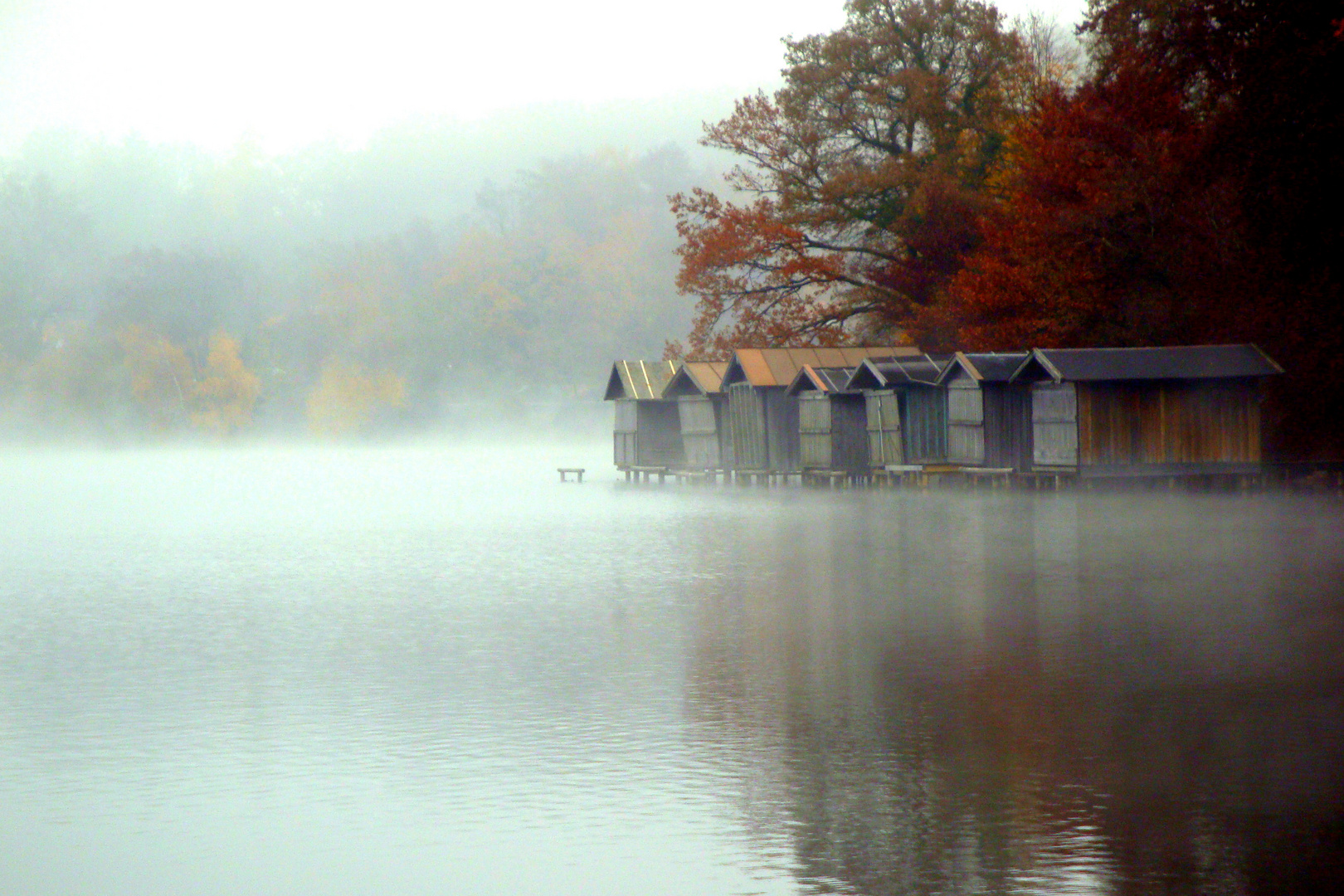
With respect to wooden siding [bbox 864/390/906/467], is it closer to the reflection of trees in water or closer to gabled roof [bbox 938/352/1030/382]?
gabled roof [bbox 938/352/1030/382]

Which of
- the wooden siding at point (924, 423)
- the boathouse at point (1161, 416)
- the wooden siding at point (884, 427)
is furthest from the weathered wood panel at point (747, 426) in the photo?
the boathouse at point (1161, 416)

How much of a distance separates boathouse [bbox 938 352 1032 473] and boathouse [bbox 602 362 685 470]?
12779 mm

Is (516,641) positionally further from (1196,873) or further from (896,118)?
(896,118)

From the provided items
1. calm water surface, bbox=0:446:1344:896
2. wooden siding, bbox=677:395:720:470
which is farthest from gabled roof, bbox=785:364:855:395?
calm water surface, bbox=0:446:1344:896

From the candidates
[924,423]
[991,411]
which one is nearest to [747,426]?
[924,423]

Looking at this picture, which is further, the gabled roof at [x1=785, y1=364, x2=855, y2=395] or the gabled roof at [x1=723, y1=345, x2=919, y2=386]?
the gabled roof at [x1=723, y1=345, x2=919, y2=386]

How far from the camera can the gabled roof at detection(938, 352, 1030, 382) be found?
42.2m

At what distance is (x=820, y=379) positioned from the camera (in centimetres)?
4772

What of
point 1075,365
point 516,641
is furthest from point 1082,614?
point 1075,365

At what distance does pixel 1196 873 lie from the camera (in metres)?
6.82

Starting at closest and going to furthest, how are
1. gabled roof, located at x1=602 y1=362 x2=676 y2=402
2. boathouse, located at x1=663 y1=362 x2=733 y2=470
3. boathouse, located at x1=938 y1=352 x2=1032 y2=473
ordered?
1. boathouse, located at x1=938 y1=352 x2=1032 y2=473
2. boathouse, located at x1=663 y1=362 x2=733 y2=470
3. gabled roof, located at x1=602 y1=362 x2=676 y2=402

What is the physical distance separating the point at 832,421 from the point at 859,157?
562 inches

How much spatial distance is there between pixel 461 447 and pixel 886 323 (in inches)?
2100

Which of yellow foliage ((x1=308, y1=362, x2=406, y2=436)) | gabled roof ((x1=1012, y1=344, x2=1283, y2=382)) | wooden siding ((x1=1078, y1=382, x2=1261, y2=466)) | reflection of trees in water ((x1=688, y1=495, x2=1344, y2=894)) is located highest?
yellow foliage ((x1=308, y1=362, x2=406, y2=436))
